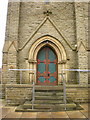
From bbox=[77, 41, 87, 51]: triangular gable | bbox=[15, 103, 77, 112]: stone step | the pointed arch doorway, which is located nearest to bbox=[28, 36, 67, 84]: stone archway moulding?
the pointed arch doorway

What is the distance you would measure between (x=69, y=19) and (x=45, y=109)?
23.7ft

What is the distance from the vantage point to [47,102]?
22.1 ft

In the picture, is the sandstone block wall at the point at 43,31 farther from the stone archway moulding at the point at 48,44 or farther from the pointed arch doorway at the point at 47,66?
the pointed arch doorway at the point at 47,66

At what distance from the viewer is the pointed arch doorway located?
9.83m

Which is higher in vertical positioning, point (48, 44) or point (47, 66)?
point (48, 44)

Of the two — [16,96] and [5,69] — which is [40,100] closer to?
[16,96]

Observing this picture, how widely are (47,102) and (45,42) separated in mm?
4747

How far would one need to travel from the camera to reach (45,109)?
6.11 m

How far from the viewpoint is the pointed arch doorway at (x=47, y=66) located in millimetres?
9828

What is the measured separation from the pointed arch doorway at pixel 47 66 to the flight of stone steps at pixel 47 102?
78.8 inches

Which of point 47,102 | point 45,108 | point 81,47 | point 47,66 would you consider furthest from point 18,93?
point 81,47

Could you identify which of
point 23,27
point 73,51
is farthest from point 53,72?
point 23,27

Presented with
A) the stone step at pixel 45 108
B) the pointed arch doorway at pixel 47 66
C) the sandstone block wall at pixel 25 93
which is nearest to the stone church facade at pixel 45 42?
the pointed arch doorway at pixel 47 66

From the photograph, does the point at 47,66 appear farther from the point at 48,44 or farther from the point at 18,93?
the point at 18,93
